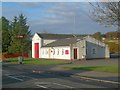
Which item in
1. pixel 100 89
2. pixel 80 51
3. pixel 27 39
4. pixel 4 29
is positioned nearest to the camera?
pixel 100 89

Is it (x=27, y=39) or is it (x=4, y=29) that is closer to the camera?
(x=27, y=39)

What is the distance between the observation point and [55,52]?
71250mm

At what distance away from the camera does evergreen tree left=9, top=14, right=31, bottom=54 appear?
8969 cm

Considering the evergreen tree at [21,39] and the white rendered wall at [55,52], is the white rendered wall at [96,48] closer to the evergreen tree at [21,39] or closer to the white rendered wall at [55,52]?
the white rendered wall at [55,52]

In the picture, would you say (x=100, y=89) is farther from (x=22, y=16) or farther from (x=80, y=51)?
(x=22, y=16)

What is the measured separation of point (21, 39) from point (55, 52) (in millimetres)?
22941

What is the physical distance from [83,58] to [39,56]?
60.0 feet

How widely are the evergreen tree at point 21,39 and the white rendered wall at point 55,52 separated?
41.4 ft

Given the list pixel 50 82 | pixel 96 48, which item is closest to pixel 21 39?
pixel 96 48

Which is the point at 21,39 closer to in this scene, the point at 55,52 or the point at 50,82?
the point at 55,52

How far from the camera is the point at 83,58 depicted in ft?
212

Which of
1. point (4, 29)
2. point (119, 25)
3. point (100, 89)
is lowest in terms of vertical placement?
point (100, 89)

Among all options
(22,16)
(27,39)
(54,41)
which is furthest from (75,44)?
(22,16)

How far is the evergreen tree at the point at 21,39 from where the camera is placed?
8969 centimetres
